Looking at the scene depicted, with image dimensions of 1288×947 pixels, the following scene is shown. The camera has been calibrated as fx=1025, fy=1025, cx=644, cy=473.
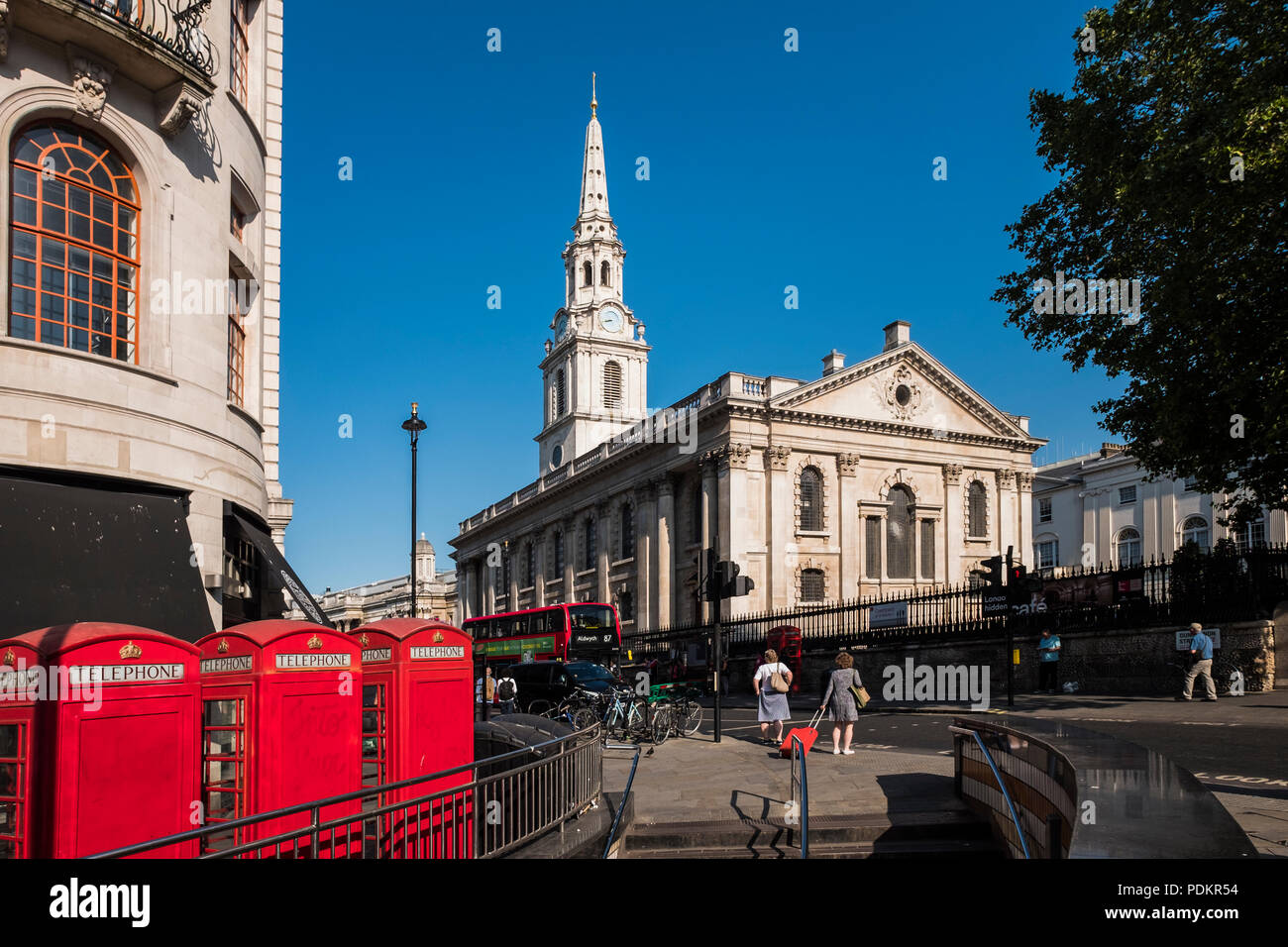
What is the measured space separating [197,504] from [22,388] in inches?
106

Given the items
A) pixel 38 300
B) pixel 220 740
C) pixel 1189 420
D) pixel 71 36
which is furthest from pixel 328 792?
pixel 1189 420

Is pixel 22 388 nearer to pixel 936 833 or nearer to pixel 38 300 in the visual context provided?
pixel 38 300

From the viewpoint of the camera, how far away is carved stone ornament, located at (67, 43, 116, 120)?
1190 centimetres

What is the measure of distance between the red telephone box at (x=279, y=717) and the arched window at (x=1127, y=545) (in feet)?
210

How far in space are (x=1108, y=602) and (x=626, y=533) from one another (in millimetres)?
35135

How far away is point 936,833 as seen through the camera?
33.1 ft

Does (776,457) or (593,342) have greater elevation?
(593,342)

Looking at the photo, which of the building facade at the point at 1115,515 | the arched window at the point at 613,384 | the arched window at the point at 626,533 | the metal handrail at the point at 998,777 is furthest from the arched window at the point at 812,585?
the metal handrail at the point at 998,777

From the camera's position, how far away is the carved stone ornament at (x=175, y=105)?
504 inches

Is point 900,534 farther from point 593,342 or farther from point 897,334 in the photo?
point 593,342

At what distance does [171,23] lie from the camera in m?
13.3

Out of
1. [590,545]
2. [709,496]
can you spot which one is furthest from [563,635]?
[590,545]

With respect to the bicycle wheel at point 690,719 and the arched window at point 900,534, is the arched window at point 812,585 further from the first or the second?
the bicycle wheel at point 690,719
